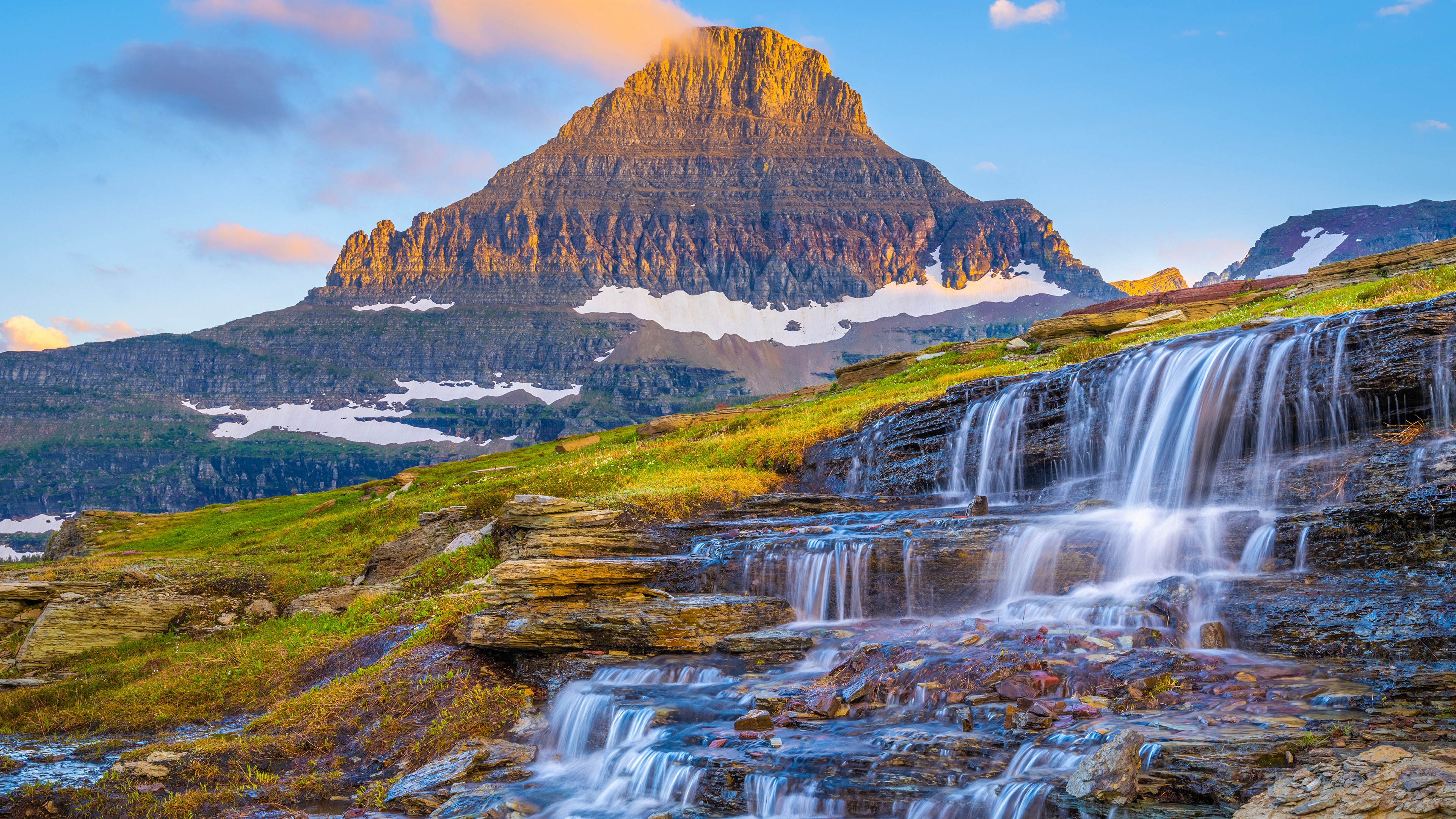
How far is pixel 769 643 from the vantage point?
15.1 m

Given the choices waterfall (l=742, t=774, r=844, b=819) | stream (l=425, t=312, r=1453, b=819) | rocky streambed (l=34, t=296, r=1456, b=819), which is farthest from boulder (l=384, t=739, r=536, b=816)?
waterfall (l=742, t=774, r=844, b=819)

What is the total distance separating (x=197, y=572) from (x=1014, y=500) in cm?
2530

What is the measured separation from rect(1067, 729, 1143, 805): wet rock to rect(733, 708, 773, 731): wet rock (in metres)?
4.04

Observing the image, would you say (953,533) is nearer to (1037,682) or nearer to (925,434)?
(1037,682)

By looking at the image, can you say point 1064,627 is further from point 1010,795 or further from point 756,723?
point 756,723

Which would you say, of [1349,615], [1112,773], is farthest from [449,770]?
[1349,615]

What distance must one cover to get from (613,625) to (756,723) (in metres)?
4.60

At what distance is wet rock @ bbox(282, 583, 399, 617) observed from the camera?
77.3 ft

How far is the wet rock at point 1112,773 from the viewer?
8.60 metres

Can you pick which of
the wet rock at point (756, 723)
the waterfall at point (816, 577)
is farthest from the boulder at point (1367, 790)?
the waterfall at point (816, 577)

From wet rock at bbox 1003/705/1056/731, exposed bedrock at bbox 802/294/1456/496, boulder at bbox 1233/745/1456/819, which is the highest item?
exposed bedrock at bbox 802/294/1456/496

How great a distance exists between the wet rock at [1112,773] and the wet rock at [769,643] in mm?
6407

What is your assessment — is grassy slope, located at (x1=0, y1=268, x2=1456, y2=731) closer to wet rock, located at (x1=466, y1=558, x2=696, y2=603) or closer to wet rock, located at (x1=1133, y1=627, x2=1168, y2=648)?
wet rock, located at (x1=466, y1=558, x2=696, y2=603)

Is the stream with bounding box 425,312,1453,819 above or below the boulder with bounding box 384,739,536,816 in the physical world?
above
